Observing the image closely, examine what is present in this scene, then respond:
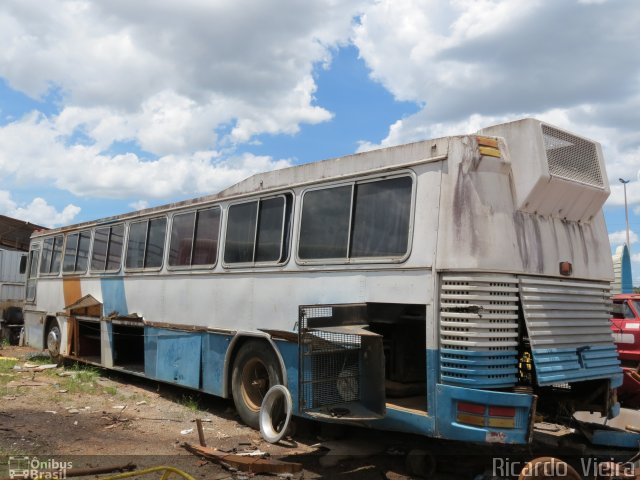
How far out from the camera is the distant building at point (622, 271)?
1713 centimetres

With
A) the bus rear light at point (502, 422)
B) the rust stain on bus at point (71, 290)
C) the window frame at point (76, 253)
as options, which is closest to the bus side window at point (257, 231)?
the bus rear light at point (502, 422)

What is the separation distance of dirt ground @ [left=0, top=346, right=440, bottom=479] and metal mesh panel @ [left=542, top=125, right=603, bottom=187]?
3098mm

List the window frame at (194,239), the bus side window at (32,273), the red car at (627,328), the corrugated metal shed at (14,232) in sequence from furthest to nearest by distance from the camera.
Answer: the corrugated metal shed at (14,232) → the bus side window at (32,273) → the red car at (627,328) → the window frame at (194,239)

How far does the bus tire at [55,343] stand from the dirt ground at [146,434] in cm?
181

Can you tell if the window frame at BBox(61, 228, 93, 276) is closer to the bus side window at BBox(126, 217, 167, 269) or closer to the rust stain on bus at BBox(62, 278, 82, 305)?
the rust stain on bus at BBox(62, 278, 82, 305)

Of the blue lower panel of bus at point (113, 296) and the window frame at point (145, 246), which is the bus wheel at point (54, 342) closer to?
the blue lower panel of bus at point (113, 296)

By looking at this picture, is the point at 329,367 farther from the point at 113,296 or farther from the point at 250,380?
the point at 113,296

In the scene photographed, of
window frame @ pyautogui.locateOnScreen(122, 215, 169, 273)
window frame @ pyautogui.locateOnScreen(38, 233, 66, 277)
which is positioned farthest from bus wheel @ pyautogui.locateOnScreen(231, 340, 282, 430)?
window frame @ pyautogui.locateOnScreen(38, 233, 66, 277)

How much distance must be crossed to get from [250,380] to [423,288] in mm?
3062

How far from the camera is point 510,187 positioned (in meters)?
5.37

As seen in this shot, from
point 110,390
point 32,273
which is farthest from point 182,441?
point 32,273

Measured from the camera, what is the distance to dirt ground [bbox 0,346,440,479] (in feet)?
19.5

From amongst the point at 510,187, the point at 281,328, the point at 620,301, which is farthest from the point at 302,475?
the point at 620,301

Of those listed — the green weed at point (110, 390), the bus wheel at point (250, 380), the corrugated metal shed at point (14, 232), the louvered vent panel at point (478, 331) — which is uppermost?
the corrugated metal shed at point (14, 232)
